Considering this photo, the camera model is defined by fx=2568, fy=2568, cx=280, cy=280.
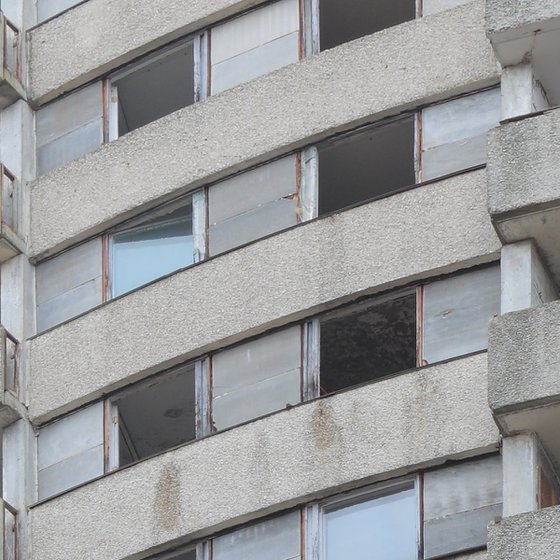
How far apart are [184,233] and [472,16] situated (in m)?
4.29

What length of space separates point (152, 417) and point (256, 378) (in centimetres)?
181

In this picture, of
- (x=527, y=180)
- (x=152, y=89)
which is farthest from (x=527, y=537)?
(x=152, y=89)

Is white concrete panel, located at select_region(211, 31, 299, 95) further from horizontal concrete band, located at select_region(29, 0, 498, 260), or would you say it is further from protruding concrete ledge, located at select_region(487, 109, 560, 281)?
protruding concrete ledge, located at select_region(487, 109, 560, 281)

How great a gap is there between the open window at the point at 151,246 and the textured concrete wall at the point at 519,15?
4.84 metres

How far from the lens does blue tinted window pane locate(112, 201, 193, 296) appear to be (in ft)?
98.6

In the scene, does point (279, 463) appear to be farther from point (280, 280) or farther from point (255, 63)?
point (255, 63)

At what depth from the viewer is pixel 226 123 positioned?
29859mm

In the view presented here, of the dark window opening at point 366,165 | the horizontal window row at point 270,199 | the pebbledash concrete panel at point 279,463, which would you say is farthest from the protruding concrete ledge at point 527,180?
the dark window opening at point 366,165

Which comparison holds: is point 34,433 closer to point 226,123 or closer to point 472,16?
point 226,123

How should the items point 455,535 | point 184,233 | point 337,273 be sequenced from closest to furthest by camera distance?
point 455,535, point 337,273, point 184,233

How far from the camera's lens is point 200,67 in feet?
101

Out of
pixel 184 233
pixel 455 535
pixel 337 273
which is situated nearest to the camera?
pixel 455 535

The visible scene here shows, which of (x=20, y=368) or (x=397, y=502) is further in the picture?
(x=20, y=368)

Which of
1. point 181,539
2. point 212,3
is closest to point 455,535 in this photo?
point 181,539
